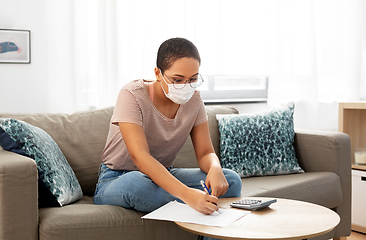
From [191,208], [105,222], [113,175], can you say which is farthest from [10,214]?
[191,208]

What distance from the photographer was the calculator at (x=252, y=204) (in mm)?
1149

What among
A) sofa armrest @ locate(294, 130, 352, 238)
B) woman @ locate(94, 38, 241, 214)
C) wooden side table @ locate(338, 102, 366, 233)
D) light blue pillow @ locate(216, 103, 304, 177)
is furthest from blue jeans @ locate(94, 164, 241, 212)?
wooden side table @ locate(338, 102, 366, 233)

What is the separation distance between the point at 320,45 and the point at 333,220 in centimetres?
193

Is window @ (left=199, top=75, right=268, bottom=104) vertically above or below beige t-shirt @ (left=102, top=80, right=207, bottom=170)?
above

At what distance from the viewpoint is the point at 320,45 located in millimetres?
2727

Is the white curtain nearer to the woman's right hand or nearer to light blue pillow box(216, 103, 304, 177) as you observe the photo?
light blue pillow box(216, 103, 304, 177)

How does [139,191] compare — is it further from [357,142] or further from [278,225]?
[357,142]

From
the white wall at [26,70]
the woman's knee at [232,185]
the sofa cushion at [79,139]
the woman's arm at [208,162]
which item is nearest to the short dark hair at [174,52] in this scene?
the woman's arm at [208,162]

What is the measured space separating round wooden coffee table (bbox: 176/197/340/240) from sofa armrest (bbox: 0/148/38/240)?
0.51m

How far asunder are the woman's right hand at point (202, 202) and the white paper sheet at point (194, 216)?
0.7 inches

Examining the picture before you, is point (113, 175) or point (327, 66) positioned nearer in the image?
point (113, 175)

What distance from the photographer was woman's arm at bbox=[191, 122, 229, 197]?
4.12ft

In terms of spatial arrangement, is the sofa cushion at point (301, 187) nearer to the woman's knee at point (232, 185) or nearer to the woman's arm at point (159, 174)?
the woman's knee at point (232, 185)

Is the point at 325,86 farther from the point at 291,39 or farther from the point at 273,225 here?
the point at 273,225
